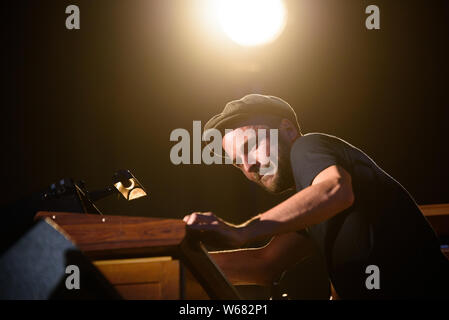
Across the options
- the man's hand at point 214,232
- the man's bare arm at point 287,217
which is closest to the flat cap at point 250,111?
the man's bare arm at point 287,217

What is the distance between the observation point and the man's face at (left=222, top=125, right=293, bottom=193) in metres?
1.52

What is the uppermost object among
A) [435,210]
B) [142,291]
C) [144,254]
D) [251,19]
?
[251,19]

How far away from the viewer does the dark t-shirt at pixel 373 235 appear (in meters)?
1.17

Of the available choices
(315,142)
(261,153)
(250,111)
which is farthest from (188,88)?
(315,142)

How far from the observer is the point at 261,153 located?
153cm

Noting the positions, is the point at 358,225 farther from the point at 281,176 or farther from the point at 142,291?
the point at 142,291

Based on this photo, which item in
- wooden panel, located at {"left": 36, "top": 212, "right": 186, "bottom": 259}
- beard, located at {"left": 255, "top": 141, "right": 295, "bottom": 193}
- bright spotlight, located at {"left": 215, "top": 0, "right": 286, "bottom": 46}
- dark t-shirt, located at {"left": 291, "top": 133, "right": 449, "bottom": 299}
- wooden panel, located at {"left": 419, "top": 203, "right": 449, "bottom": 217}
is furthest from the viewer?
bright spotlight, located at {"left": 215, "top": 0, "right": 286, "bottom": 46}

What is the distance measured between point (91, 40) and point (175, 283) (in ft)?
7.58

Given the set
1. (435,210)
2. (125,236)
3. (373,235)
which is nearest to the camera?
(125,236)

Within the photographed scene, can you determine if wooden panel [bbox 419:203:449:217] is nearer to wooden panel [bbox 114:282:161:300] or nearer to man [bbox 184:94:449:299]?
man [bbox 184:94:449:299]

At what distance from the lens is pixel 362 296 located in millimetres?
1214

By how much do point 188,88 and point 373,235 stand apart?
201 centimetres

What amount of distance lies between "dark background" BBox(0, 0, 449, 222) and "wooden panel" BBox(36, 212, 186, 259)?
1.67m

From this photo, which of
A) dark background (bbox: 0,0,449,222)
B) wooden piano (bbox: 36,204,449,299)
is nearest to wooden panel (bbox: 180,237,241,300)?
wooden piano (bbox: 36,204,449,299)
